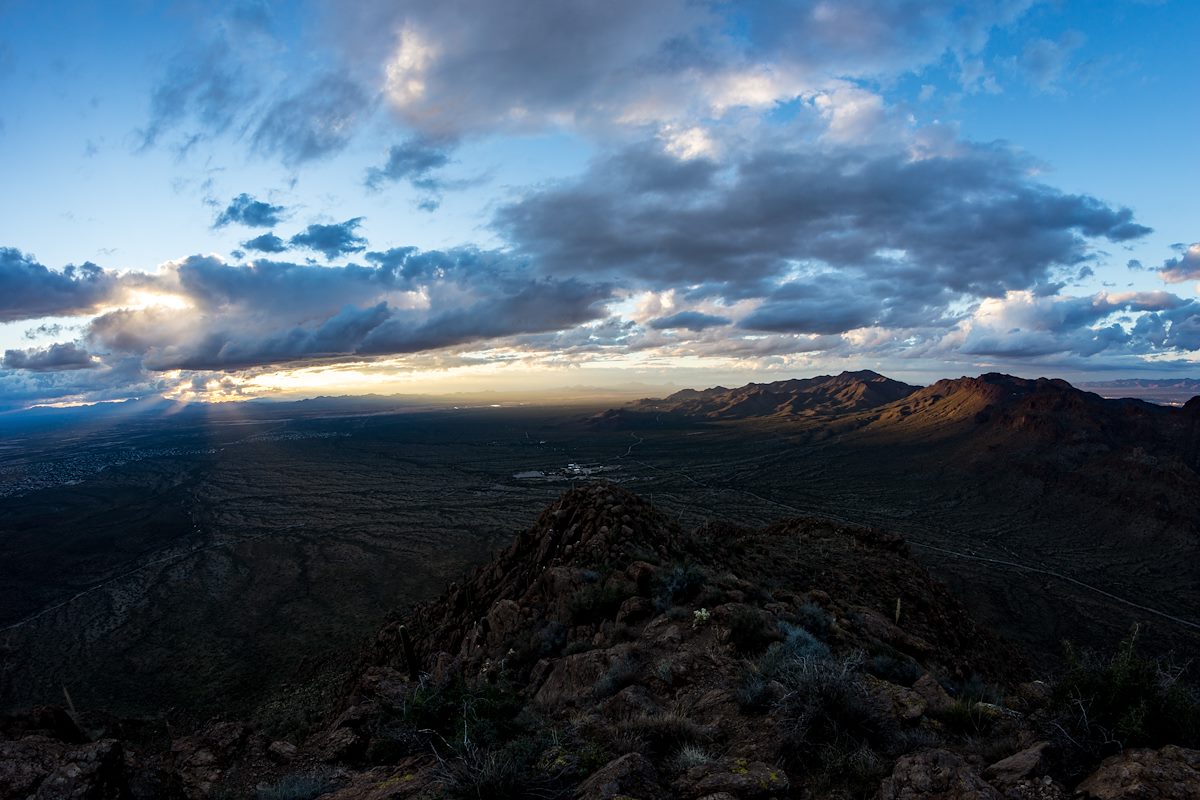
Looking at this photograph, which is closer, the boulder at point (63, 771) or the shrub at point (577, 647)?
the boulder at point (63, 771)

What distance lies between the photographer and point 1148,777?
3930mm

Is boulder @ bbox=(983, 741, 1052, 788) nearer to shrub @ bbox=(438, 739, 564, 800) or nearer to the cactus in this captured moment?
shrub @ bbox=(438, 739, 564, 800)

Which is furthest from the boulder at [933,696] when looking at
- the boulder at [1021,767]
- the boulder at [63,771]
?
the boulder at [63,771]

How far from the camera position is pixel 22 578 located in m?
47.2

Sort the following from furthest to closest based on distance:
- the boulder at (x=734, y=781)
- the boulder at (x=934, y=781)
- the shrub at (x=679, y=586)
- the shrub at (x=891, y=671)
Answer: the shrub at (x=679, y=586) < the shrub at (x=891, y=671) < the boulder at (x=734, y=781) < the boulder at (x=934, y=781)

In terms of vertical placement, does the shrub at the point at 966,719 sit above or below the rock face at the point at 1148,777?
below

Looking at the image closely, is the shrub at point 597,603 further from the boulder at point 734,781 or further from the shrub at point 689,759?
the boulder at point 734,781

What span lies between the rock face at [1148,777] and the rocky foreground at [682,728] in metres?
0.02

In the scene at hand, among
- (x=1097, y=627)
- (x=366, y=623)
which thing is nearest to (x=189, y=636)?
(x=366, y=623)

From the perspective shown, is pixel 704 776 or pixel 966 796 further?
pixel 704 776

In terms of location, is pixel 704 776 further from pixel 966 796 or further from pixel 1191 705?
pixel 1191 705

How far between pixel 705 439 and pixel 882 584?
117236 millimetres

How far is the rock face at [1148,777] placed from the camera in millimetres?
3795

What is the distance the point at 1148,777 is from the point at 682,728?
377 cm
